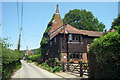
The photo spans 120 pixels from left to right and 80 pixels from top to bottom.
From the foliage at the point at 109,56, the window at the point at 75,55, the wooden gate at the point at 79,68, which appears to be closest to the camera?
the foliage at the point at 109,56

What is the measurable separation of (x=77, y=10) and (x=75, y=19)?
12.0ft

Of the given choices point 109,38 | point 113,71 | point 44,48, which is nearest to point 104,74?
point 113,71

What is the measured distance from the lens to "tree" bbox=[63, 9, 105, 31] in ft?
157

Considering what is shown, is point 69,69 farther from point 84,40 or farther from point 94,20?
point 94,20

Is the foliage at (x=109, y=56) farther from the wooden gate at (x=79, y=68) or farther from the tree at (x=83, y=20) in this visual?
the tree at (x=83, y=20)

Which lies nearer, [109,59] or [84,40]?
[109,59]

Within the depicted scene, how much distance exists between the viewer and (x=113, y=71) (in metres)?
7.29

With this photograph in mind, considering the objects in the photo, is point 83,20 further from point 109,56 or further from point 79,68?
point 109,56

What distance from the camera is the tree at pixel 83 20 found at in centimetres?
4772

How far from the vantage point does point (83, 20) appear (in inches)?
1897

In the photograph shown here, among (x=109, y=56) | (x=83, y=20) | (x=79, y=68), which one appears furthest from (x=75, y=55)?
(x=83, y=20)

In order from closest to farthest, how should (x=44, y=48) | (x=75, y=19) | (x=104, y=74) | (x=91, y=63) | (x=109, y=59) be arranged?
(x=109, y=59) → (x=104, y=74) → (x=91, y=63) → (x=44, y=48) → (x=75, y=19)

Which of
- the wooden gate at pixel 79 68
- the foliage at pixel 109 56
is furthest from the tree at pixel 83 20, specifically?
the foliage at pixel 109 56

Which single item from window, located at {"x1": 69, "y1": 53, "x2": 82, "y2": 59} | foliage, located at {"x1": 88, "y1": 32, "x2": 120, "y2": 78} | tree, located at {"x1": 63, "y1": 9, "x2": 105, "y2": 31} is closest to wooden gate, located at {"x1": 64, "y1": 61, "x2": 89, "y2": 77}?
foliage, located at {"x1": 88, "y1": 32, "x2": 120, "y2": 78}
